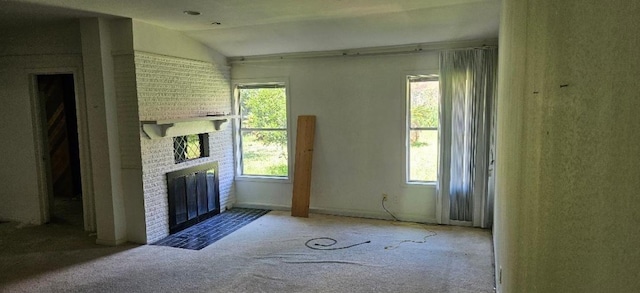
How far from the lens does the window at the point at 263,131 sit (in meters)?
6.00

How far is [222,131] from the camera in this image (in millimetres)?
5941

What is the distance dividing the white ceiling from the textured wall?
0.43 meters

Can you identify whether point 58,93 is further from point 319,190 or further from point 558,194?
point 558,194

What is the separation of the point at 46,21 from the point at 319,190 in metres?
3.86

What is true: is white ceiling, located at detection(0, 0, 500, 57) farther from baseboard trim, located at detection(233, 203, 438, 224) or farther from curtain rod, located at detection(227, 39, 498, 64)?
baseboard trim, located at detection(233, 203, 438, 224)

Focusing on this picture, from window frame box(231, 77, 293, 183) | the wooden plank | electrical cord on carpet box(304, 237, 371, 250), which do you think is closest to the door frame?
window frame box(231, 77, 293, 183)

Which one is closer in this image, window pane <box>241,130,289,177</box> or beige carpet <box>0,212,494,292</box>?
beige carpet <box>0,212,494,292</box>

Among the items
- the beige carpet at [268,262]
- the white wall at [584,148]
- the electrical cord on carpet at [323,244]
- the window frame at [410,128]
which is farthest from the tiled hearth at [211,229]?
the white wall at [584,148]

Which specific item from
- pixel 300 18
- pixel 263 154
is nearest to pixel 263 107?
pixel 263 154

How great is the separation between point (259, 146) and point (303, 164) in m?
0.87

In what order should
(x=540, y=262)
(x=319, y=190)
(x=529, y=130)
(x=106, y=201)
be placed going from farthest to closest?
(x=319, y=190) → (x=106, y=201) → (x=529, y=130) → (x=540, y=262)

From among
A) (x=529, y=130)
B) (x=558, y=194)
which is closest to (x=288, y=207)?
(x=529, y=130)

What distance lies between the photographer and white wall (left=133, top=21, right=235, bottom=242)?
454 centimetres

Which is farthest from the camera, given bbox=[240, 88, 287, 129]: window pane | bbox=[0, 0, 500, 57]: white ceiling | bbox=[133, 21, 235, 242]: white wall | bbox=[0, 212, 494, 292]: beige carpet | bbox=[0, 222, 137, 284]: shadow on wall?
bbox=[240, 88, 287, 129]: window pane
